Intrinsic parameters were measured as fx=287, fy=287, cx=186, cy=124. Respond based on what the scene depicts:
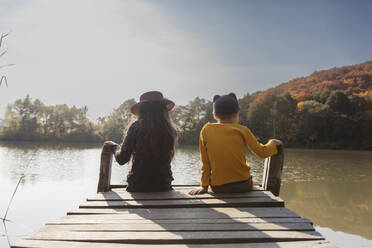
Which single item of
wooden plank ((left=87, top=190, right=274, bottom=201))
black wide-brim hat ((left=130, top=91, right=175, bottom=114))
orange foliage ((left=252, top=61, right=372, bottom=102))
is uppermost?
orange foliage ((left=252, top=61, right=372, bottom=102))

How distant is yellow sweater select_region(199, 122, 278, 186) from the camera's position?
8.15 ft

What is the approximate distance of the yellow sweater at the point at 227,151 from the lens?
2.48m

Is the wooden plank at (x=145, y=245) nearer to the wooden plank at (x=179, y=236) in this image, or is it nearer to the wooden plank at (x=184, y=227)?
the wooden plank at (x=179, y=236)

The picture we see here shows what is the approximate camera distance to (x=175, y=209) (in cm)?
207

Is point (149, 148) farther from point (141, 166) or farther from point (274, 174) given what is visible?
point (274, 174)

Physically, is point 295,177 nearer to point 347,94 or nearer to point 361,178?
point 361,178

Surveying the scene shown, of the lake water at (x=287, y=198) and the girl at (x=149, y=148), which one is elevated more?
the girl at (x=149, y=148)

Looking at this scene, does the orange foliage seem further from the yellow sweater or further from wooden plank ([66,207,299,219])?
wooden plank ([66,207,299,219])

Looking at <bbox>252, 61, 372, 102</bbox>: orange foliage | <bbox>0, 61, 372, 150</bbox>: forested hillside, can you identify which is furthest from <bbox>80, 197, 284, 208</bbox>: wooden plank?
<bbox>252, 61, 372, 102</bbox>: orange foliage

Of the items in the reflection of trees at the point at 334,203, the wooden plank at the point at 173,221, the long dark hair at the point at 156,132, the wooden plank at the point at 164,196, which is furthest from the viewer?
the reflection of trees at the point at 334,203

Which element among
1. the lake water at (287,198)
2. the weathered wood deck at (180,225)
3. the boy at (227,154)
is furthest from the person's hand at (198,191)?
the lake water at (287,198)

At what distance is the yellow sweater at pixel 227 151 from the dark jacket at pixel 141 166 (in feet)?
1.36

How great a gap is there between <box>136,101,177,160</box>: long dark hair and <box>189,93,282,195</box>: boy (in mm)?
335

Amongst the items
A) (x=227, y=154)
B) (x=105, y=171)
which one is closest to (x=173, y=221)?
(x=227, y=154)
